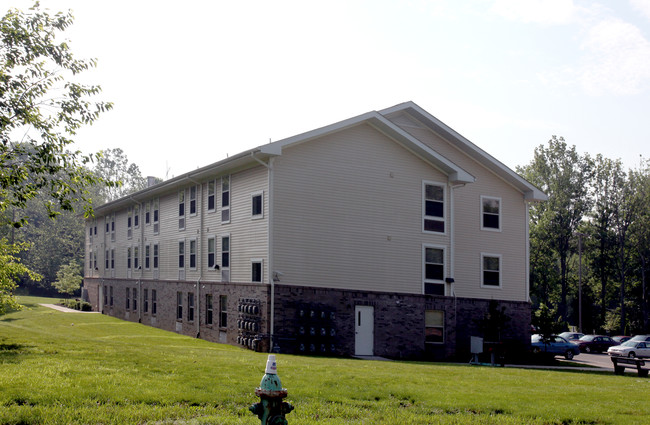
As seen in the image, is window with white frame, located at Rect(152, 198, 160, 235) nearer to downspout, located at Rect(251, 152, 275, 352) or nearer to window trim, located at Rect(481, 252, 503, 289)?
downspout, located at Rect(251, 152, 275, 352)

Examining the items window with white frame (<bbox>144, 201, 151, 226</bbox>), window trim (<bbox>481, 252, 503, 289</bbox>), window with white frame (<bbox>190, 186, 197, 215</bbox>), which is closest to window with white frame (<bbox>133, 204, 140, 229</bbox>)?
window with white frame (<bbox>144, 201, 151, 226</bbox>)

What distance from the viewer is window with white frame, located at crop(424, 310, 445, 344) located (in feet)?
92.8

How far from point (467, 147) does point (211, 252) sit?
12812 mm

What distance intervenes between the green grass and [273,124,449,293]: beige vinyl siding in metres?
9.73

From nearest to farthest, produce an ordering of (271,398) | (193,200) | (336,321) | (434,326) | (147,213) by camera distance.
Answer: (271,398) < (336,321) < (434,326) < (193,200) < (147,213)

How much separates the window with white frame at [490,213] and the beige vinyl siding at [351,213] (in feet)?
11.7

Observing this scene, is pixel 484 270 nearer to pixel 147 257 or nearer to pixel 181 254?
pixel 181 254

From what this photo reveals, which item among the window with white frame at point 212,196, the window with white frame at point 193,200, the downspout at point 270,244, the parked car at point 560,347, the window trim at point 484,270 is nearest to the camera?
the downspout at point 270,244

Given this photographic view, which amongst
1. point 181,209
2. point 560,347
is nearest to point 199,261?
point 181,209

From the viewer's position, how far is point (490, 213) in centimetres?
3169

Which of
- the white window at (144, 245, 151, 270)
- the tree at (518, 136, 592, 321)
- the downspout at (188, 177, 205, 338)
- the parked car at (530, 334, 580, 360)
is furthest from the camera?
the tree at (518, 136, 592, 321)

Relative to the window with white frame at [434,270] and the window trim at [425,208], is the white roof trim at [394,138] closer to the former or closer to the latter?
the window trim at [425,208]

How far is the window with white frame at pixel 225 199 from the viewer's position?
28844 millimetres

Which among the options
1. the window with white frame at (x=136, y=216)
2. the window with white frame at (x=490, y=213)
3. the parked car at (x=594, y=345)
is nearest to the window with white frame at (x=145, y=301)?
the window with white frame at (x=136, y=216)
